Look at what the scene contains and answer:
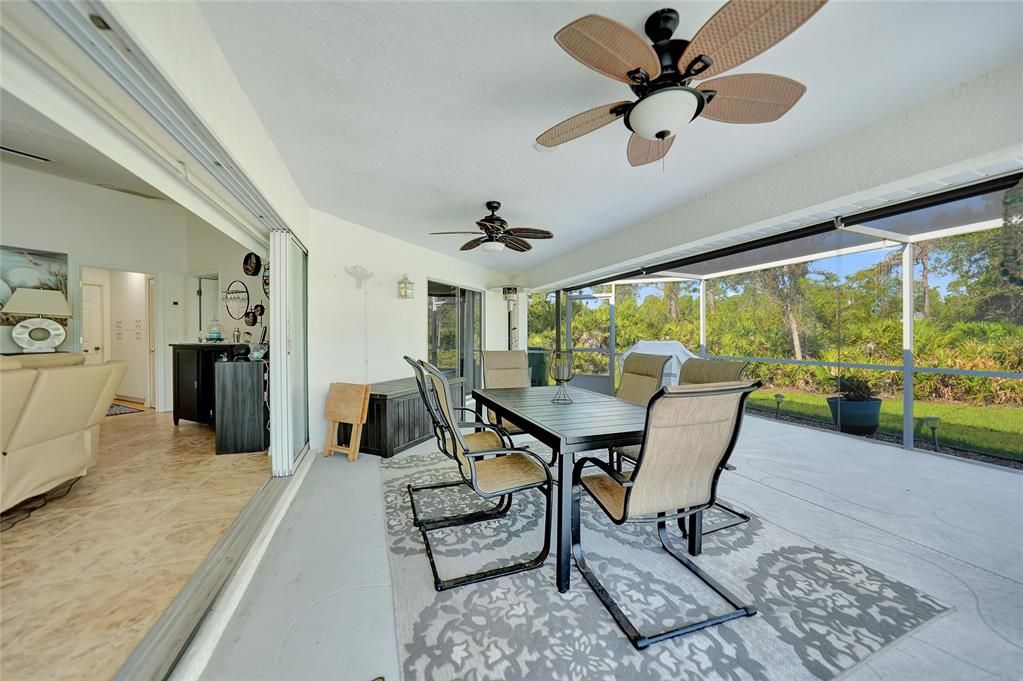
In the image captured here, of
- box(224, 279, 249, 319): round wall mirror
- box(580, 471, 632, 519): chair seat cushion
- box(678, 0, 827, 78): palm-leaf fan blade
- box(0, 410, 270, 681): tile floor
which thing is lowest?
box(0, 410, 270, 681): tile floor

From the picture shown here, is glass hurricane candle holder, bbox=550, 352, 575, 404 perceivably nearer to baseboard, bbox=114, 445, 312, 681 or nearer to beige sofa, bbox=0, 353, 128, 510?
baseboard, bbox=114, 445, 312, 681

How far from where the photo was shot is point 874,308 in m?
4.43

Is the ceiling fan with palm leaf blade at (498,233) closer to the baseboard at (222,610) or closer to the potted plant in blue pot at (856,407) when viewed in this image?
the baseboard at (222,610)

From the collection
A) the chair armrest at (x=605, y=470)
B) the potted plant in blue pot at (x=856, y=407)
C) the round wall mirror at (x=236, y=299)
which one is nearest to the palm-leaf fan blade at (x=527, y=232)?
the chair armrest at (x=605, y=470)

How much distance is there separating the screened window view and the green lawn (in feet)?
0.03

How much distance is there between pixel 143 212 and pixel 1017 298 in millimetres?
10281

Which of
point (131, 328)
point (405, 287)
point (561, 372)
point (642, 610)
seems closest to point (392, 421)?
point (405, 287)

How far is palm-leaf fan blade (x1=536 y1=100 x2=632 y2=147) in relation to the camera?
1691mm

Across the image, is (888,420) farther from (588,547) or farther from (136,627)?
(136,627)

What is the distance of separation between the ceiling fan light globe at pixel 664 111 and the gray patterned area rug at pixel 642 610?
7.17 ft

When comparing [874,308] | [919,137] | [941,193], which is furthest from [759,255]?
[919,137]

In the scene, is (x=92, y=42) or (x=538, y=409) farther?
(x=538, y=409)

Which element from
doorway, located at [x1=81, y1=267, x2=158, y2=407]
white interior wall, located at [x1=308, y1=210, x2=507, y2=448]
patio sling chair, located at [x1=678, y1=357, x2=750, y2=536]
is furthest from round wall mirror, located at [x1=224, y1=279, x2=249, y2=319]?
patio sling chair, located at [x1=678, y1=357, x2=750, y2=536]

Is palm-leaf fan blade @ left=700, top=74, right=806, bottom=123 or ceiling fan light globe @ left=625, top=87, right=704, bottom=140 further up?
palm-leaf fan blade @ left=700, top=74, right=806, bottom=123
